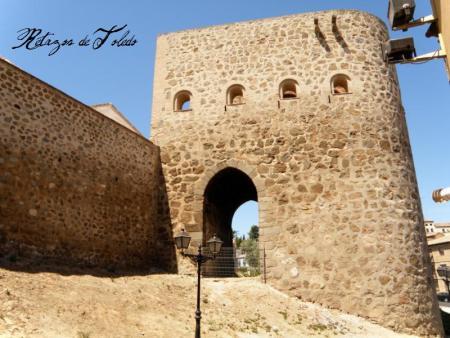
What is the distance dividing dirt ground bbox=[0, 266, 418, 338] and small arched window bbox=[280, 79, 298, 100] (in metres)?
5.54

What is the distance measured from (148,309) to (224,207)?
7012 millimetres

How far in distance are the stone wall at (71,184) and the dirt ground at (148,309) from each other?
89cm

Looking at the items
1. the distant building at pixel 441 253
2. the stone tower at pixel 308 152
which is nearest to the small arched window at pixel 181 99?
the stone tower at pixel 308 152

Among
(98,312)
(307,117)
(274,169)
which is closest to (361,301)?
(274,169)

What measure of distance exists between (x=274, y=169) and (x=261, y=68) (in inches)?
130

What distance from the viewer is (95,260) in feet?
30.1

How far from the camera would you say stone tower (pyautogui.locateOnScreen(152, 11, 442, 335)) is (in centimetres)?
1001

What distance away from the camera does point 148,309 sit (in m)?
7.23

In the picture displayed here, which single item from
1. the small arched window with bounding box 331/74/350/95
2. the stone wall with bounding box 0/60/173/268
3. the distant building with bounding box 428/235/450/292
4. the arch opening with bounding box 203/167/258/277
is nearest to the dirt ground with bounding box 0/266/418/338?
the stone wall with bounding box 0/60/173/268

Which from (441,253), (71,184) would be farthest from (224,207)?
(441,253)

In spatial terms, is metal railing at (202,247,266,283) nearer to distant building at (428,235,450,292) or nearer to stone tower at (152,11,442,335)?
stone tower at (152,11,442,335)

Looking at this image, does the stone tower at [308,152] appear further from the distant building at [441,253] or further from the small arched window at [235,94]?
the distant building at [441,253]

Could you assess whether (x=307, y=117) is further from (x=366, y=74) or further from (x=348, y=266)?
(x=348, y=266)

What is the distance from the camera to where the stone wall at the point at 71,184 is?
7.74 m
